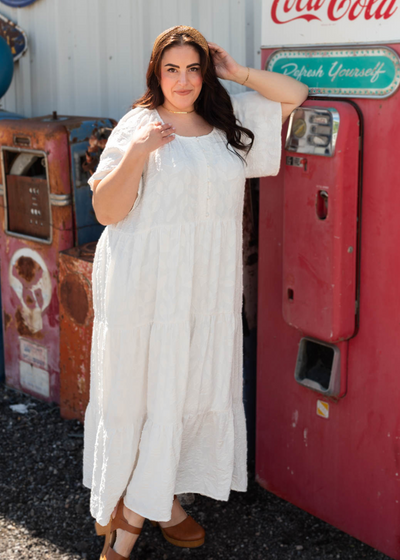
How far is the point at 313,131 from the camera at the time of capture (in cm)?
259

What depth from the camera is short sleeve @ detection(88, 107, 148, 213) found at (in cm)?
242

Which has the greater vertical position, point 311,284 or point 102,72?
point 102,72

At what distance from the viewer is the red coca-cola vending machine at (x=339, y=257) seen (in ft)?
8.14

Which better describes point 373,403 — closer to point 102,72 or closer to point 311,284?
point 311,284

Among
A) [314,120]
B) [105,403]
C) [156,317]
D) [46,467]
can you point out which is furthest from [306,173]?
[46,467]

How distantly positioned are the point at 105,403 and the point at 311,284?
0.89 meters

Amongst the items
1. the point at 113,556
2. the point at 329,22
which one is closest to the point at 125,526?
the point at 113,556

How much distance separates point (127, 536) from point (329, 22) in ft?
6.70

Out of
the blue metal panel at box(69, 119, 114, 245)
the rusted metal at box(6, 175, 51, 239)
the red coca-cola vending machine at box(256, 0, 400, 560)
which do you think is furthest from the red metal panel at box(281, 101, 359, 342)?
the rusted metal at box(6, 175, 51, 239)

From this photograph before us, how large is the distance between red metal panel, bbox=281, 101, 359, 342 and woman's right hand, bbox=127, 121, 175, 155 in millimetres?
556

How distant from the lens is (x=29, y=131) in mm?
3758

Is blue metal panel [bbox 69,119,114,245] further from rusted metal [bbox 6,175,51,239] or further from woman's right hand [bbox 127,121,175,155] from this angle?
woman's right hand [bbox 127,121,175,155]

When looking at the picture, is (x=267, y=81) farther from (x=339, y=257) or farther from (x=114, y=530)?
(x=114, y=530)

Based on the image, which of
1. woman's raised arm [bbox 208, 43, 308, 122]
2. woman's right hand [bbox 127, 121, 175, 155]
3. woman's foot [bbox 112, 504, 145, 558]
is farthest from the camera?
woman's foot [bbox 112, 504, 145, 558]
